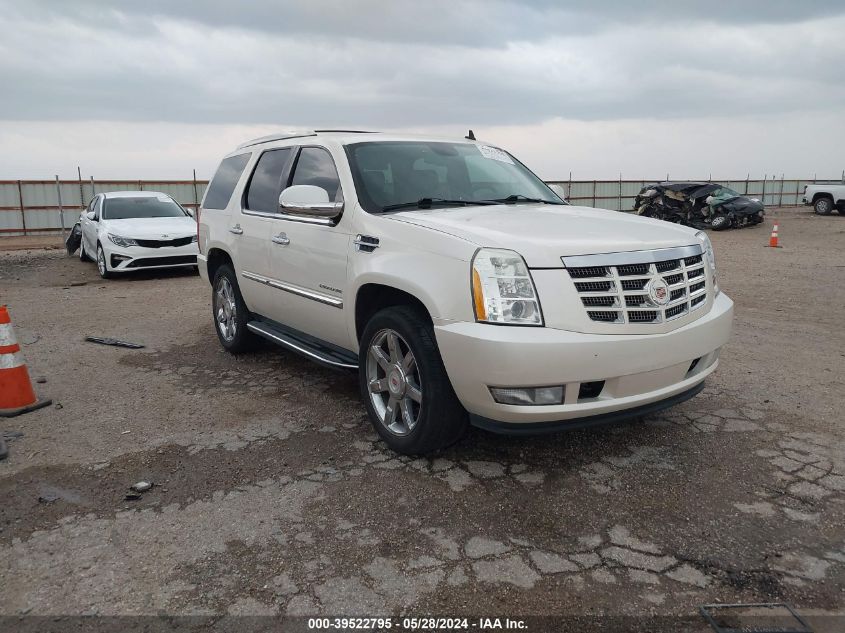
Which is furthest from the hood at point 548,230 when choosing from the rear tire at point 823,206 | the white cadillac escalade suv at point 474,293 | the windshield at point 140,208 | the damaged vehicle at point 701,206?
the rear tire at point 823,206

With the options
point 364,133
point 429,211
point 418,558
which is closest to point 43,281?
point 364,133

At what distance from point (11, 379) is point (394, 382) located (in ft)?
9.77

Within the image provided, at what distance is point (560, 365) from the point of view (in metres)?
3.05

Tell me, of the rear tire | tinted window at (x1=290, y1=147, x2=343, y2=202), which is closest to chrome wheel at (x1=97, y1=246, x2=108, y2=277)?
tinted window at (x1=290, y1=147, x2=343, y2=202)

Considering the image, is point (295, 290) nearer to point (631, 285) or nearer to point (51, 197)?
point (631, 285)

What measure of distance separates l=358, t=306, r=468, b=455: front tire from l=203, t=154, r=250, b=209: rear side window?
273 cm

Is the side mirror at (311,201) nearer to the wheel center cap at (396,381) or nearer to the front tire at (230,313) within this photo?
the wheel center cap at (396,381)

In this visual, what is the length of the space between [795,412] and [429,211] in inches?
112

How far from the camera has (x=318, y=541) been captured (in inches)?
115

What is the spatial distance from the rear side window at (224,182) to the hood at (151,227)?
19.9ft

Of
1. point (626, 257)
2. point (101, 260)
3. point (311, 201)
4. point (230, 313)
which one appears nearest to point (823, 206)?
point (101, 260)

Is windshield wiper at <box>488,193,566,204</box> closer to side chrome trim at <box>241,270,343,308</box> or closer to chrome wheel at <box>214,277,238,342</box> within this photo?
side chrome trim at <box>241,270,343,308</box>

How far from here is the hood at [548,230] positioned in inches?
126

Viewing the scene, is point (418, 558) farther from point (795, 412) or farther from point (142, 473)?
point (795, 412)
